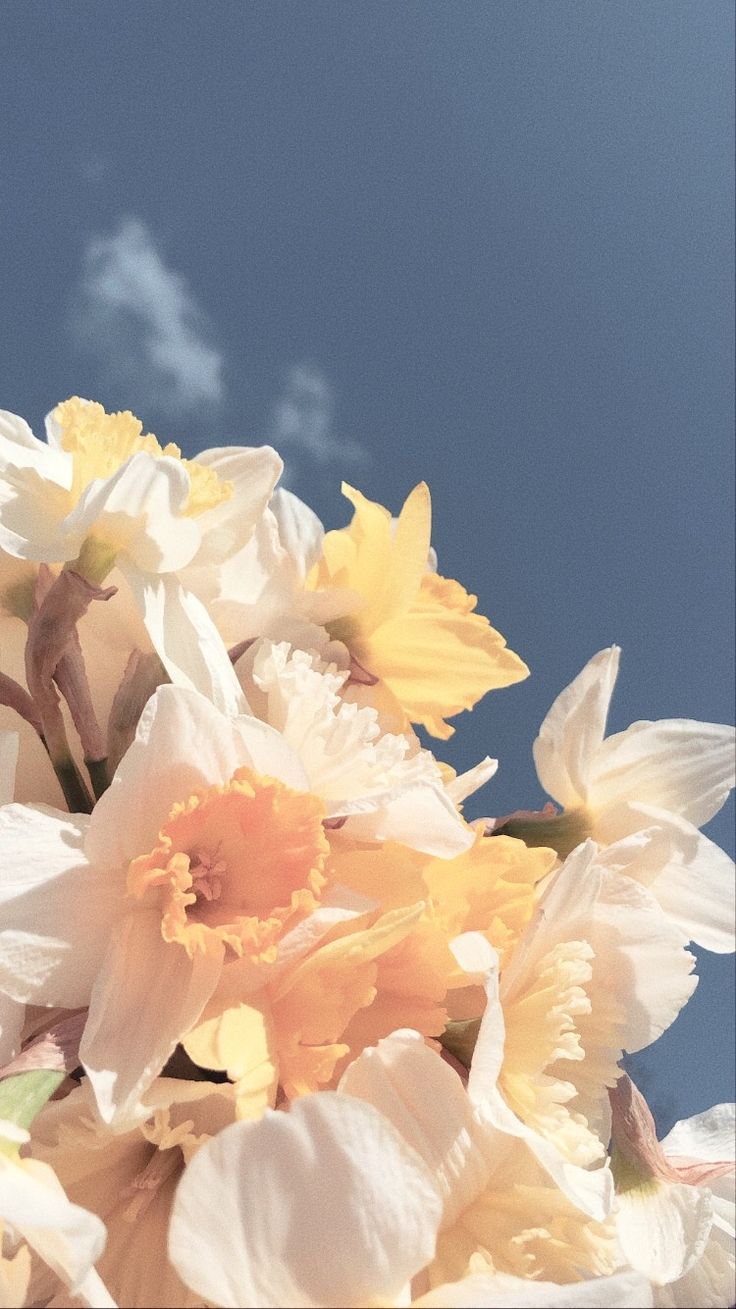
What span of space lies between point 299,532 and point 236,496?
0.24ft

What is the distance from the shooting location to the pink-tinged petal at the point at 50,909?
43 centimetres

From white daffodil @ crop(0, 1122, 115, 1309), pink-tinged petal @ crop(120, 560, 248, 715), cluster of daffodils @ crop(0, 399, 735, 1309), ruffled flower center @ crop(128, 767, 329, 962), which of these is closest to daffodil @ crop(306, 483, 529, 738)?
cluster of daffodils @ crop(0, 399, 735, 1309)

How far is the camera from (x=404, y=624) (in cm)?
68

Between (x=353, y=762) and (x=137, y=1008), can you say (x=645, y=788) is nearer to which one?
(x=353, y=762)

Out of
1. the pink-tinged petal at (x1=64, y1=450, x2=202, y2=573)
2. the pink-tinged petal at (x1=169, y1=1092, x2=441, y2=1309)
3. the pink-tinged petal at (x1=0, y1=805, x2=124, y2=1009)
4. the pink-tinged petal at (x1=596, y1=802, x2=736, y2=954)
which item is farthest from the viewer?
the pink-tinged petal at (x1=596, y1=802, x2=736, y2=954)

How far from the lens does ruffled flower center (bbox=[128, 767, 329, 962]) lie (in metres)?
0.44

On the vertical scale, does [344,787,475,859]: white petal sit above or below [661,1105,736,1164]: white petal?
above

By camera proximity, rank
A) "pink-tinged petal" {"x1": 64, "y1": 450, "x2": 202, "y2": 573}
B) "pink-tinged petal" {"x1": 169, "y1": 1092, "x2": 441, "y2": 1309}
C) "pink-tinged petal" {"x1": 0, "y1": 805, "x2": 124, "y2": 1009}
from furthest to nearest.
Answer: "pink-tinged petal" {"x1": 64, "y1": 450, "x2": 202, "y2": 573}, "pink-tinged petal" {"x1": 0, "y1": 805, "x2": 124, "y2": 1009}, "pink-tinged petal" {"x1": 169, "y1": 1092, "x2": 441, "y2": 1309}

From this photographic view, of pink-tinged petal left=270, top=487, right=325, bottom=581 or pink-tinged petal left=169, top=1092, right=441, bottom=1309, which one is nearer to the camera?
pink-tinged petal left=169, top=1092, right=441, bottom=1309

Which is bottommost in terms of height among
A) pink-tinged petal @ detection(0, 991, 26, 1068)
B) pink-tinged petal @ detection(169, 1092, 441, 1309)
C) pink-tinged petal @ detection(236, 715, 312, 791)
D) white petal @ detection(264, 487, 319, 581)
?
pink-tinged petal @ detection(169, 1092, 441, 1309)

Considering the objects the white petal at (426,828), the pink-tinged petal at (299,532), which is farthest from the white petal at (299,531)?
the white petal at (426,828)

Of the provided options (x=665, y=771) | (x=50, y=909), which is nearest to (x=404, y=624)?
(x=665, y=771)

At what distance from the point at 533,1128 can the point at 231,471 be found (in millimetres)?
402

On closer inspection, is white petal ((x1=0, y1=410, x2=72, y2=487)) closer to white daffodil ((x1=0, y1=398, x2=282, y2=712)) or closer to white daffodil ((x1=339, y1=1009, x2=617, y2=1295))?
white daffodil ((x1=0, y1=398, x2=282, y2=712))
